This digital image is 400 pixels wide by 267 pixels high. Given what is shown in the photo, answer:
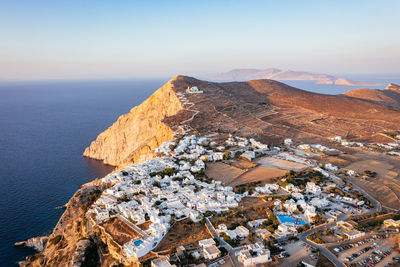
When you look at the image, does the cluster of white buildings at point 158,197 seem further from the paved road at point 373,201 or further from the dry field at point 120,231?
the paved road at point 373,201

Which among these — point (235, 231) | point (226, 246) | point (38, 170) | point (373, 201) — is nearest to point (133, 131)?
point (38, 170)

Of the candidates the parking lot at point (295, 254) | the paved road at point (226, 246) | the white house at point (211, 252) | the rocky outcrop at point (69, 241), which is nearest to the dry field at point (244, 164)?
the paved road at point (226, 246)

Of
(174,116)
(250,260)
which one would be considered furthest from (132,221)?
(174,116)

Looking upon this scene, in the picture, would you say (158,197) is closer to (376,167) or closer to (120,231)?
(120,231)

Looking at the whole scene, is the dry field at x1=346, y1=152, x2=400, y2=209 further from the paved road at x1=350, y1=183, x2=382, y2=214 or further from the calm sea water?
the calm sea water

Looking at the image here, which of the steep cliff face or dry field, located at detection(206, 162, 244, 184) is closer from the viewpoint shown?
Result: dry field, located at detection(206, 162, 244, 184)

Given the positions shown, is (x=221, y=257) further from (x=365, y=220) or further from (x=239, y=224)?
(x=365, y=220)

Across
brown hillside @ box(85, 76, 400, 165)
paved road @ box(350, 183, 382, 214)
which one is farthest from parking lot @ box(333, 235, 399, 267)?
brown hillside @ box(85, 76, 400, 165)
